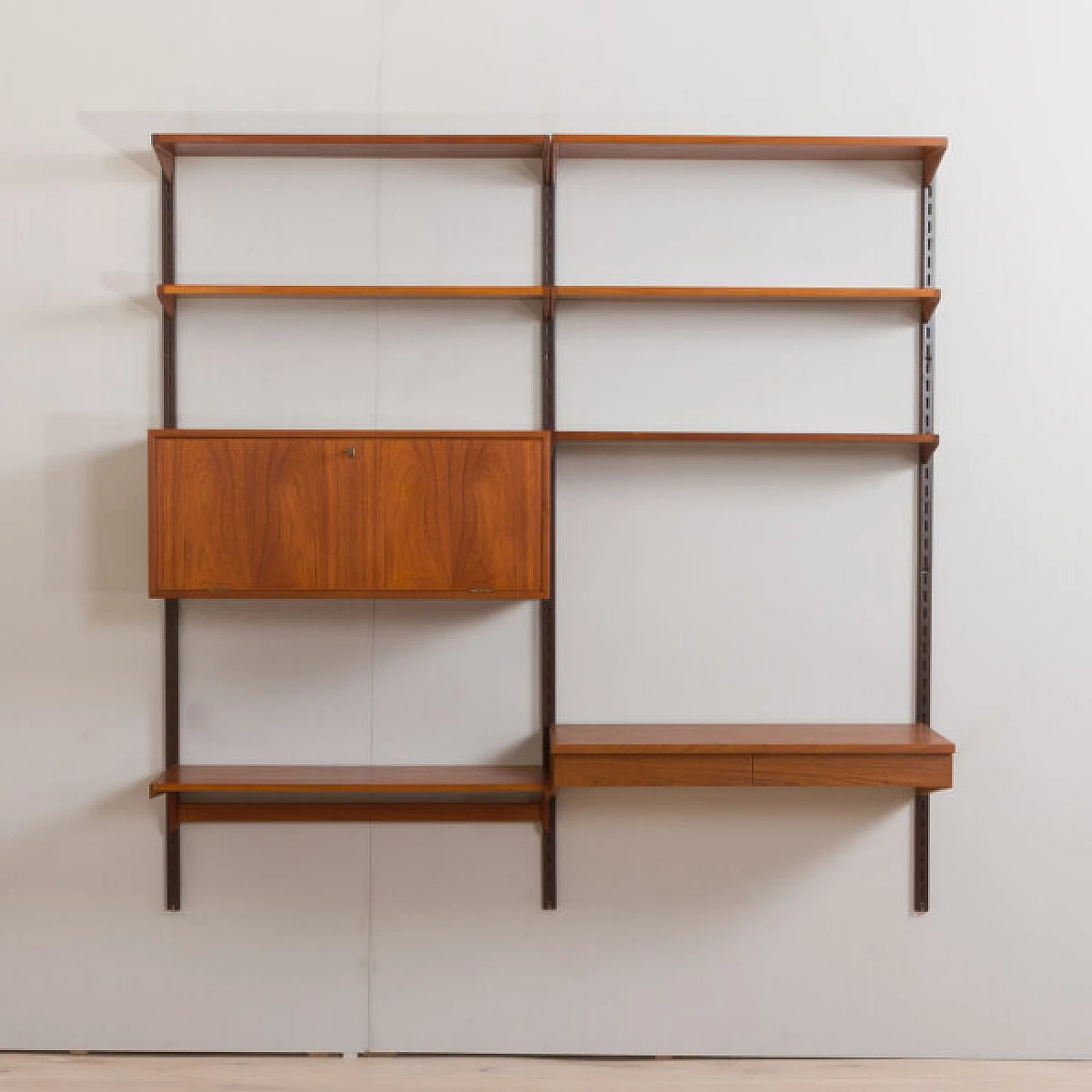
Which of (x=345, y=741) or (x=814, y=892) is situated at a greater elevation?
(x=345, y=741)

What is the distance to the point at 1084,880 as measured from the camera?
2.59 m

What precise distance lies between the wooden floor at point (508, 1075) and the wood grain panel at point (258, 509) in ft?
3.97

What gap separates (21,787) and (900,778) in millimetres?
2195

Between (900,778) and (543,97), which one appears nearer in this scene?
(900,778)

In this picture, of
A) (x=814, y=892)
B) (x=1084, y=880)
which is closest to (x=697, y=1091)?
(x=814, y=892)

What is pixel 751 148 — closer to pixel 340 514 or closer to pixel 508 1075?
pixel 340 514

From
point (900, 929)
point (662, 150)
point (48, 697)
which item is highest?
point (662, 150)

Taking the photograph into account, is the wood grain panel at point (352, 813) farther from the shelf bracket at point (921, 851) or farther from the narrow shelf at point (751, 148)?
the narrow shelf at point (751, 148)

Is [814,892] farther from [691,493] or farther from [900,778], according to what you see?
[691,493]

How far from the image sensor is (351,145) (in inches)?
98.5

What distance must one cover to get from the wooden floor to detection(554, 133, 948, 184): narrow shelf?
2254 mm

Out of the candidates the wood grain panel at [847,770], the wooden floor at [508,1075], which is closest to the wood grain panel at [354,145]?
the wood grain panel at [847,770]

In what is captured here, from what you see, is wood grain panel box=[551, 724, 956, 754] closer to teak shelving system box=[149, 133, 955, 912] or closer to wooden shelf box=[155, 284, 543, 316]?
teak shelving system box=[149, 133, 955, 912]

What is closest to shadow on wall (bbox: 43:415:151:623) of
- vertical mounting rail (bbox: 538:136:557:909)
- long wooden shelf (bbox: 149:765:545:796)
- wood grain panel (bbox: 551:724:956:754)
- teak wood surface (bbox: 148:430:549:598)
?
teak wood surface (bbox: 148:430:549:598)
